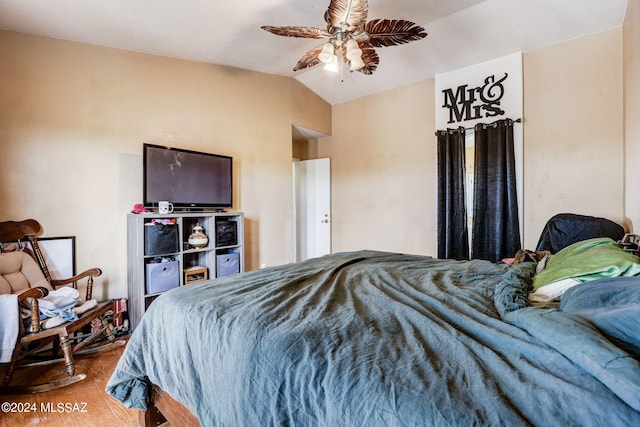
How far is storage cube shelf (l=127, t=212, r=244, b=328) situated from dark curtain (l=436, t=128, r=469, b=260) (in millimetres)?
2547

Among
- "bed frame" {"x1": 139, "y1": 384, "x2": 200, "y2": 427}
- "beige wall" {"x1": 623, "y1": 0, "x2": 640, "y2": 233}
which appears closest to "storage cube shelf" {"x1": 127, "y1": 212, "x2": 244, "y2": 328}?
"bed frame" {"x1": 139, "y1": 384, "x2": 200, "y2": 427}

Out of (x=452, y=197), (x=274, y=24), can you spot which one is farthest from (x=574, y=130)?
(x=274, y=24)

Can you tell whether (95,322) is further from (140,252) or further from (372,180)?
(372,180)

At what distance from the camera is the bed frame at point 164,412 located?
1.28 metres

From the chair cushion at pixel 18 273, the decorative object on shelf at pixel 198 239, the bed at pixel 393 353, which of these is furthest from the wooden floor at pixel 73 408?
the decorative object on shelf at pixel 198 239

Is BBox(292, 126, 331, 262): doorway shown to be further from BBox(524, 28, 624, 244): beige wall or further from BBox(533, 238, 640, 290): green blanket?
BBox(533, 238, 640, 290): green blanket

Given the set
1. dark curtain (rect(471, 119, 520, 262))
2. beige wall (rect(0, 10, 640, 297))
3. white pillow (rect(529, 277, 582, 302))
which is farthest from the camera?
dark curtain (rect(471, 119, 520, 262))

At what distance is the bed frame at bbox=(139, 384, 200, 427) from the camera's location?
1284 mm

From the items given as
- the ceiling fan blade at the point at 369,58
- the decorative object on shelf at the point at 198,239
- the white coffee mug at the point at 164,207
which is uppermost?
the ceiling fan blade at the point at 369,58

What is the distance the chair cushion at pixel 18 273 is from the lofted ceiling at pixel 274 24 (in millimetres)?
1769

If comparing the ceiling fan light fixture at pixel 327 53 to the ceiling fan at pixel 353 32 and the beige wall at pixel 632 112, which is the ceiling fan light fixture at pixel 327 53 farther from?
the beige wall at pixel 632 112

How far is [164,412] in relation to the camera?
142 centimetres

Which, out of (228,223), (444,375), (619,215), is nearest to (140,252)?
(228,223)

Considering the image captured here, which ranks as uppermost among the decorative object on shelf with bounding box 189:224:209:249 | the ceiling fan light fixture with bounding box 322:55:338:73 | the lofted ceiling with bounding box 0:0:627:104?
the lofted ceiling with bounding box 0:0:627:104
